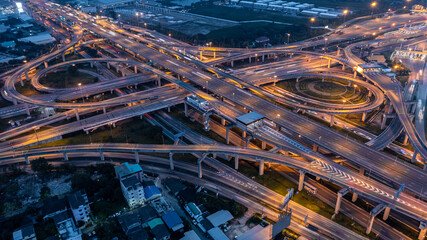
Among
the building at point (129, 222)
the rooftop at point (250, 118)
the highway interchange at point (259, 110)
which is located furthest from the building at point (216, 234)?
the rooftop at point (250, 118)

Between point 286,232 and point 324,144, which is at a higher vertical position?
point 324,144

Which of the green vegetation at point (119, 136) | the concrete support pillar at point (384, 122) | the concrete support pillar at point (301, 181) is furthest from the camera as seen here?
the concrete support pillar at point (384, 122)

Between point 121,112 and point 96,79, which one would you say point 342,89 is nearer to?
point 121,112

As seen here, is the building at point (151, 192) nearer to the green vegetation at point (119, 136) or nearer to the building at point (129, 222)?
the building at point (129, 222)

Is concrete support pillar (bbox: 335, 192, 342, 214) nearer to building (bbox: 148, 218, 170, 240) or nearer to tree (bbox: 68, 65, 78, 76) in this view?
building (bbox: 148, 218, 170, 240)

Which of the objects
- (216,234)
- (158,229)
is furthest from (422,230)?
(158,229)

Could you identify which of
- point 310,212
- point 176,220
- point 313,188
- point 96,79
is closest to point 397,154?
point 313,188

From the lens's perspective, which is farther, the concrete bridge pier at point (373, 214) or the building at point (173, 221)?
the building at point (173, 221)
